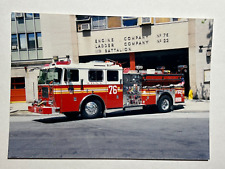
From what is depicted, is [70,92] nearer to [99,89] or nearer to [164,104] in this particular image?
[99,89]

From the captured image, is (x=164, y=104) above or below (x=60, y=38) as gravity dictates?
below

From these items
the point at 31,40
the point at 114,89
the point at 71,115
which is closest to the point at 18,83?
the point at 31,40

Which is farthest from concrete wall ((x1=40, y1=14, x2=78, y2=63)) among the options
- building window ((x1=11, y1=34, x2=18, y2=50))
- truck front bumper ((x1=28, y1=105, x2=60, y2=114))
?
truck front bumper ((x1=28, y1=105, x2=60, y2=114))

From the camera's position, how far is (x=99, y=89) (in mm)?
4684

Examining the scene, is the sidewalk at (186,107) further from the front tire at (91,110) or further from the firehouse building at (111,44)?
the front tire at (91,110)

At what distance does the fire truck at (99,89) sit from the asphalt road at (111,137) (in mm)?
296

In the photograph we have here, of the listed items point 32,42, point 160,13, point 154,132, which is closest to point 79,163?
point 154,132

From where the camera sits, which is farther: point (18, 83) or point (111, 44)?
point (111, 44)

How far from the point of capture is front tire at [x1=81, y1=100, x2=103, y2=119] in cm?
457

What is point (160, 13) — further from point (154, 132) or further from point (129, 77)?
point (154, 132)

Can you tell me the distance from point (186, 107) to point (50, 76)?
3303mm

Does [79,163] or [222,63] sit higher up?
[222,63]

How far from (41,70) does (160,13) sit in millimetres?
2938

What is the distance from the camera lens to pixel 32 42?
4707mm
